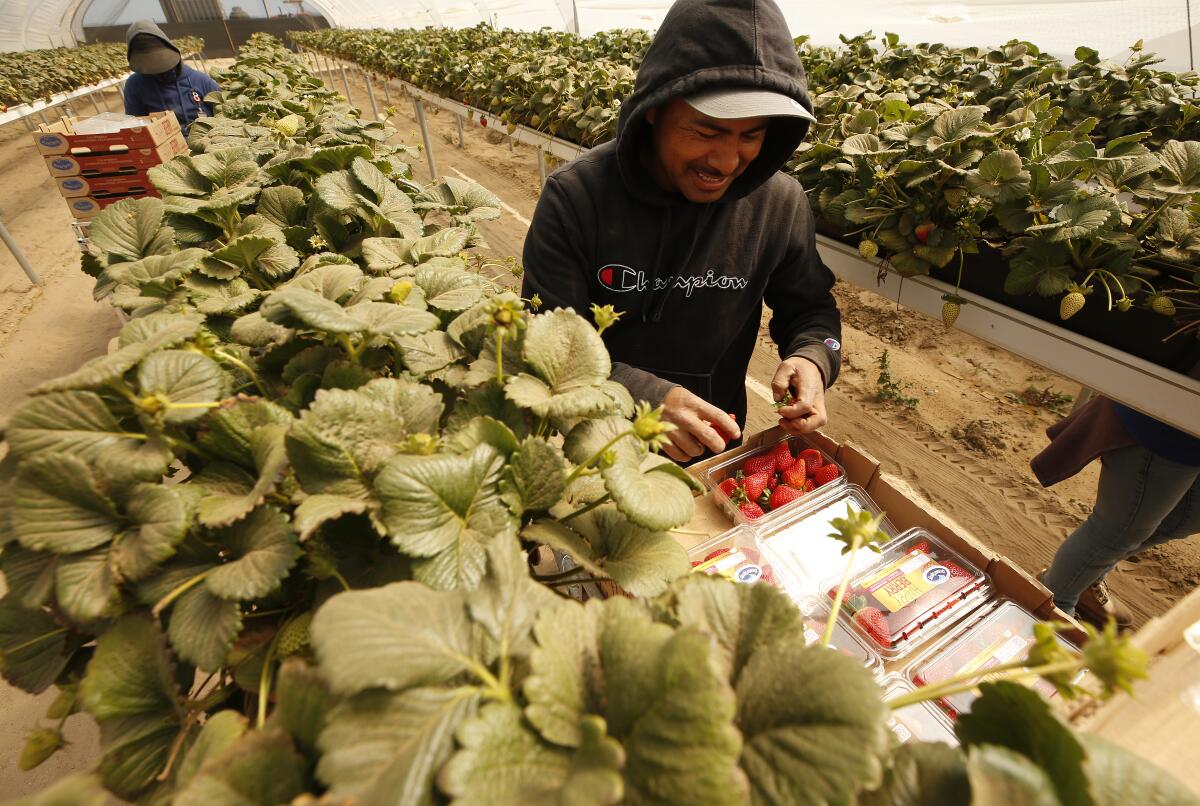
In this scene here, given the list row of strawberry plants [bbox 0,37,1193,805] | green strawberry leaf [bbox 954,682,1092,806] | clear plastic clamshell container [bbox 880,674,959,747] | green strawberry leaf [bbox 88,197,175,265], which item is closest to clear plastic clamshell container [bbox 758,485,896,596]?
clear plastic clamshell container [bbox 880,674,959,747]

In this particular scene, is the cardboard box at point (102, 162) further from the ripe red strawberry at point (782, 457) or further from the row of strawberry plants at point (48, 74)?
the row of strawberry plants at point (48, 74)

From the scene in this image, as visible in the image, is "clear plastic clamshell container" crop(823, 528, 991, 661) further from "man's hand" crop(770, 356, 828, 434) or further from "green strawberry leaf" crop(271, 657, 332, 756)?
"green strawberry leaf" crop(271, 657, 332, 756)

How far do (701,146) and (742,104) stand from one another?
0.50 feet

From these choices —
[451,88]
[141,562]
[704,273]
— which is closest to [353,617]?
[141,562]

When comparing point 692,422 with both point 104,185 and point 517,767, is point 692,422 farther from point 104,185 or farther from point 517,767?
point 104,185

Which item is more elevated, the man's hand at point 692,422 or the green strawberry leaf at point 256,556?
the green strawberry leaf at point 256,556

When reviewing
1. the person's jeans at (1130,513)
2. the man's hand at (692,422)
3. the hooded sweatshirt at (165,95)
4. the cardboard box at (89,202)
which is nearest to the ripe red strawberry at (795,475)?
the man's hand at (692,422)

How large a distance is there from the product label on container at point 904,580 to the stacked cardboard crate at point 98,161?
165 inches

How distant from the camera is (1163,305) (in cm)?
130

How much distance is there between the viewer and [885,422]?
3104mm

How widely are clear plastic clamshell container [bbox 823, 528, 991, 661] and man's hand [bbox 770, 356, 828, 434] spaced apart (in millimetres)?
346

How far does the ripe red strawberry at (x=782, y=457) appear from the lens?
56.4 inches

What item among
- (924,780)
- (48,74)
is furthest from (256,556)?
(48,74)

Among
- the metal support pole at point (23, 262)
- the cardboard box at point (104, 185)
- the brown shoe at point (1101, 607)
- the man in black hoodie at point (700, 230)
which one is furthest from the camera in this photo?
the metal support pole at point (23, 262)
